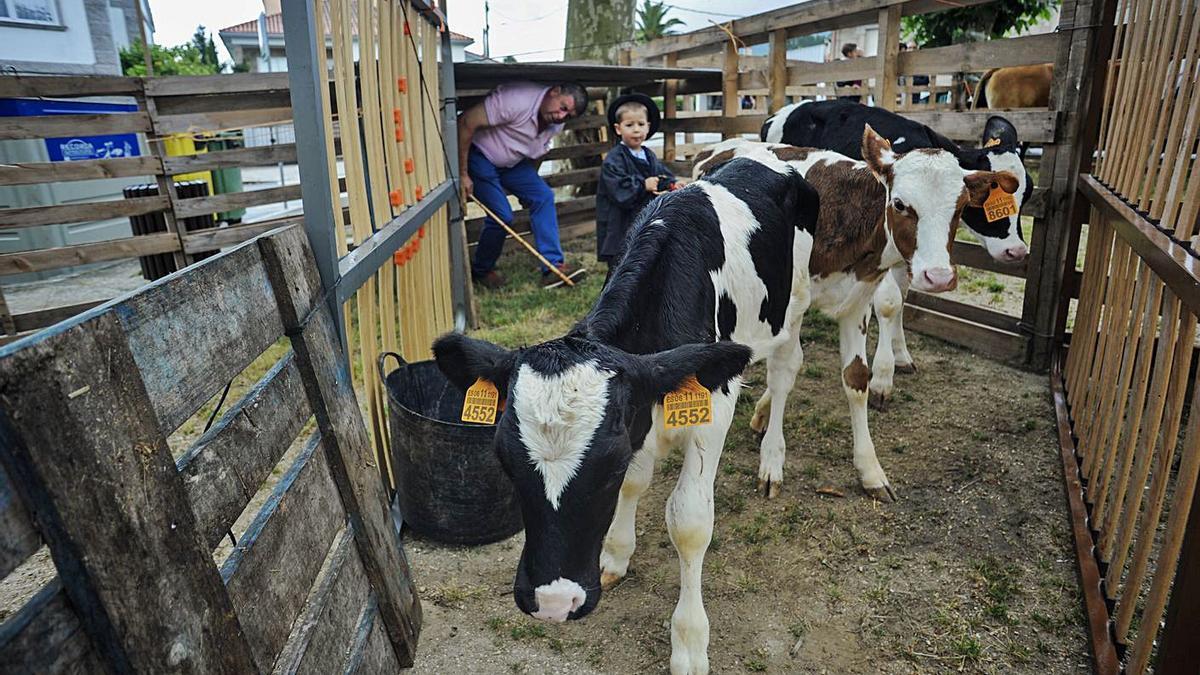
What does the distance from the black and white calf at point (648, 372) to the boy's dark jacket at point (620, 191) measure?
1.61 meters

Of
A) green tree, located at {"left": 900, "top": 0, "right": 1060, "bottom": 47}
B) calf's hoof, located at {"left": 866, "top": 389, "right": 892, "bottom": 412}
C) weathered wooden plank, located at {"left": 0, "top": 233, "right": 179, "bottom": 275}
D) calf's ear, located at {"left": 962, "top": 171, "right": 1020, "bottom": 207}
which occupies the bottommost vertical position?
calf's hoof, located at {"left": 866, "top": 389, "right": 892, "bottom": 412}

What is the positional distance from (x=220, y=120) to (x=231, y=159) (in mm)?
357

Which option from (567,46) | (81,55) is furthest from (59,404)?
(567,46)

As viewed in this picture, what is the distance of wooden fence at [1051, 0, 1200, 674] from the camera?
6.63 ft

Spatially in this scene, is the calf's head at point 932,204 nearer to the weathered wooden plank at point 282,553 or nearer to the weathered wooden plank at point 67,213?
the weathered wooden plank at point 282,553

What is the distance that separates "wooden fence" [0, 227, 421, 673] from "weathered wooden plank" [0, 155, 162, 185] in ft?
14.7

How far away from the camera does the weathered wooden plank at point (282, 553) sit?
1539mm

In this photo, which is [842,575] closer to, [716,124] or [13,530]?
[13,530]

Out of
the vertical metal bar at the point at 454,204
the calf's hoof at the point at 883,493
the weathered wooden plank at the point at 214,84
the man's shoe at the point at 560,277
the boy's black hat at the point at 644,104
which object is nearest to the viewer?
the calf's hoof at the point at 883,493

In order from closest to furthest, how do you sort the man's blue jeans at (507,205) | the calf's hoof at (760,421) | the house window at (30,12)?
1. the calf's hoof at (760,421)
2. the man's blue jeans at (507,205)
3. the house window at (30,12)

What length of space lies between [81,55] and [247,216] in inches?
134

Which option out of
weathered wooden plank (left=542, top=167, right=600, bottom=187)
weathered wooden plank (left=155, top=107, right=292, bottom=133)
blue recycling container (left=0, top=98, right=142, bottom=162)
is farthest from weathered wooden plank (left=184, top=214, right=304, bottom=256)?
weathered wooden plank (left=542, top=167, right=600, bottom=187)

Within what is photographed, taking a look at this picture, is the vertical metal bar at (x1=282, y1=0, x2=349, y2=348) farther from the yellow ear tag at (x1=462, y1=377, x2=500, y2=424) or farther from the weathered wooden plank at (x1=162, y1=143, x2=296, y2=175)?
the weathered wooden plank at (x1=162, y1=143, x2=296, y2=175)

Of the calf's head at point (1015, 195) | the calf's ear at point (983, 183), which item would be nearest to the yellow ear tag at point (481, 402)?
the calf's ear at point (983, 183)
